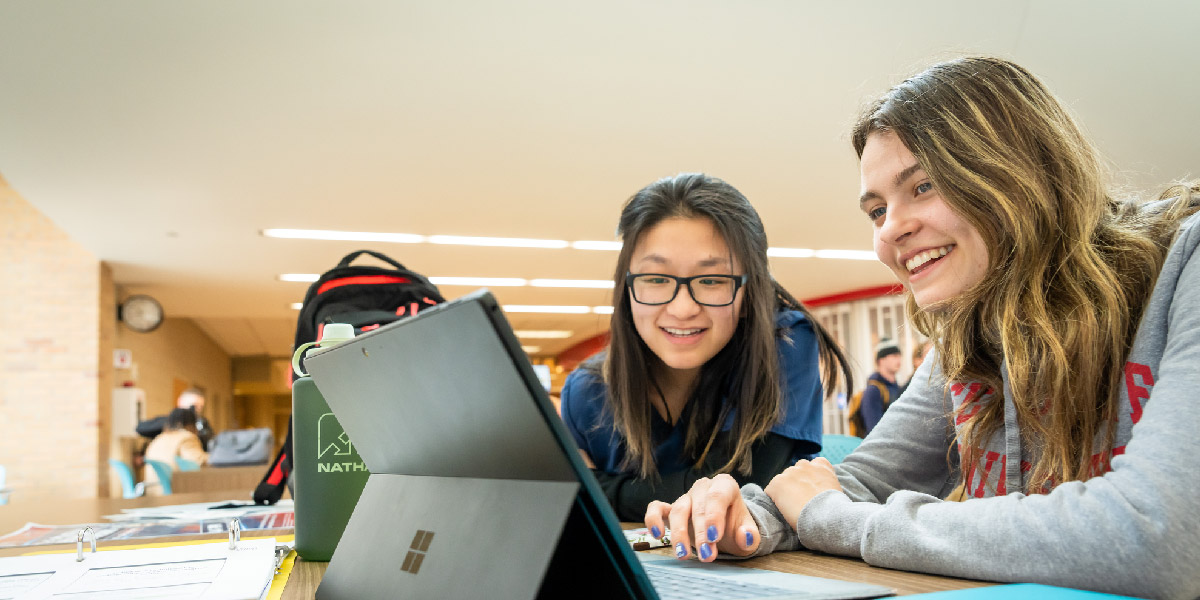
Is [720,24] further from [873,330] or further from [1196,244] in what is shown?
[873,330]

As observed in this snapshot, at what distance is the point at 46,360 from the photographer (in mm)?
7703

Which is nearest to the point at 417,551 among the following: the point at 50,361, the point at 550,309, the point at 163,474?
the point at 163,474


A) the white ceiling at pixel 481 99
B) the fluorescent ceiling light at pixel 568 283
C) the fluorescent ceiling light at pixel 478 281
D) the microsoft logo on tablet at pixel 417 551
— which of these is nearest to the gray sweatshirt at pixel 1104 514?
the microsoft logo on tablet at pixel 417 551

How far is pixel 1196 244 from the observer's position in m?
0.78

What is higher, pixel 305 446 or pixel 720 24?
pixel 720 24

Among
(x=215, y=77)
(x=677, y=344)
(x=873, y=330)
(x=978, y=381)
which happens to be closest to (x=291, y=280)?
(x=215, y=77)

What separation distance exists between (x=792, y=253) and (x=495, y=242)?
10.8ft

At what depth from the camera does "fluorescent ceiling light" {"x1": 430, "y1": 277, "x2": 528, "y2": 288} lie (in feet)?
32.1

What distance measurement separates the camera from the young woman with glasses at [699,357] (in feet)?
4.94

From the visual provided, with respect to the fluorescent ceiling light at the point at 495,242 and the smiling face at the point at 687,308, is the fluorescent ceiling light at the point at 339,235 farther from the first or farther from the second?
the smiling face at the point at 687,308

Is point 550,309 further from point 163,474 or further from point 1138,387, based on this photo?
point 1138,387

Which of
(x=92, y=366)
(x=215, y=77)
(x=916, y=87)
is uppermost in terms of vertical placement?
(x=215, y=77)

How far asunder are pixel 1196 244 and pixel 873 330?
1146 cm

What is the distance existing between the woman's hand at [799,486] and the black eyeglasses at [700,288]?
1.78 ft
